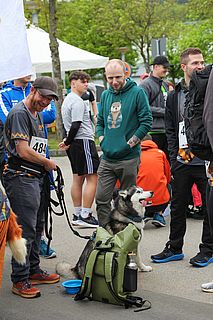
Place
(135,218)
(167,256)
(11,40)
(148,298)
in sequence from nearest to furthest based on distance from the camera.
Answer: (11,40) → (148,298) → (135,218) → (167,256)

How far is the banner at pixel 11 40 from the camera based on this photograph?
5234 millimetres

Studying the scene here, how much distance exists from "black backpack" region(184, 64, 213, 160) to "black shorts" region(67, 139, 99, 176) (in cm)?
393

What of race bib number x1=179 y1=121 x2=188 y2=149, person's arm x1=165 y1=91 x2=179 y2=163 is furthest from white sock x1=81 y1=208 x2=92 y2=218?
race bib number x1=179 y1=121 x2=188 y2=149

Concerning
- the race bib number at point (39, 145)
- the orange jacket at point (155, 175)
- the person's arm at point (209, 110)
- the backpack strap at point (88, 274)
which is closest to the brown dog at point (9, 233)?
the backpack strap at point (88, 274)

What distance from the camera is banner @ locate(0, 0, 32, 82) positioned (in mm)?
5234

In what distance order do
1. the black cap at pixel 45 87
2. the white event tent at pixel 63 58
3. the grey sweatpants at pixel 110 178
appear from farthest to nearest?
the white event tent at pixel 63 58 < the grey sweatpants at pixel 110 178 < the black cap at pixel 45 87

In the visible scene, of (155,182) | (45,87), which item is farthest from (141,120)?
(155,182)

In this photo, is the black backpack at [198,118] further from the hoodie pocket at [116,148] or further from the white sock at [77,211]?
the white sock at [77,211]

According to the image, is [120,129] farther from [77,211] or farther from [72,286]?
[77,211]

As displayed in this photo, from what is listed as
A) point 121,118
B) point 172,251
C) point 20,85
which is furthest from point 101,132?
point 172,251

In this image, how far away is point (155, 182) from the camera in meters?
8.50

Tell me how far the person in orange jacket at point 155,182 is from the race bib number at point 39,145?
2640mm

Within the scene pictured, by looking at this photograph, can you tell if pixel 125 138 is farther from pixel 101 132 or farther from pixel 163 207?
pixel 163 207

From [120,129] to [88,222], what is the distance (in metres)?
2.18
